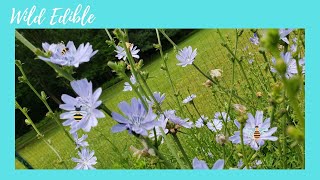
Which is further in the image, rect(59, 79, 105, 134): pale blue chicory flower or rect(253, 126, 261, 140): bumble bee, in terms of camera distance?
rect(253, 126, 261, 140): bumble bee

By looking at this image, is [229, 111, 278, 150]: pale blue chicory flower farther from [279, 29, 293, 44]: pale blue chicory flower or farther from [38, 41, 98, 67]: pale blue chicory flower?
[38, 41, 98, 67]: pale blue chicory flower

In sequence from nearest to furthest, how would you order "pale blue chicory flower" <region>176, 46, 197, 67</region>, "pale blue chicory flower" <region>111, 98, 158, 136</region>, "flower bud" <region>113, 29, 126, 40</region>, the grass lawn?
1. "pale blue chicory flower" <region>111, 98, 158, 136</region>
2. "flower bud" <region>113, 29, 126, 40</region>
3. "pale blue chicory flower" <region>176, 46, 197, 67</region>
4. the grass lawn

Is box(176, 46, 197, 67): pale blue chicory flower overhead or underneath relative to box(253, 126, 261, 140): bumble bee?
overhead

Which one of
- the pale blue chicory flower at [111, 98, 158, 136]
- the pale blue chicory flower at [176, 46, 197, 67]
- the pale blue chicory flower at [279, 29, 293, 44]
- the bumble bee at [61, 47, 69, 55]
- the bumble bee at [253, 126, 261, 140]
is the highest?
the bumble bee at [61, 47, 69, 55]

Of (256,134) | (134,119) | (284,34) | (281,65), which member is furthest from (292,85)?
(284,34)

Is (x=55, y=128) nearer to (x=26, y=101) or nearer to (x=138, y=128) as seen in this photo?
(x=26, y=101)

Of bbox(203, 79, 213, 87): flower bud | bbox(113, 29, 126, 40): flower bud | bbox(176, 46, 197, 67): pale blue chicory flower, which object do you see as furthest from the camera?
bbox(176, 46, 197, 67): pale blue chicory flower

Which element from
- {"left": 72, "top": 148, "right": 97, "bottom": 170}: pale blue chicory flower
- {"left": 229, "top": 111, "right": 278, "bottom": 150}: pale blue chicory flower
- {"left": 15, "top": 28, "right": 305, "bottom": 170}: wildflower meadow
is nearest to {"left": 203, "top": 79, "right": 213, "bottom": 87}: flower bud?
{"left": 15, "top": 28, "right": 305, "bottom": 170}: wildflower meadow
